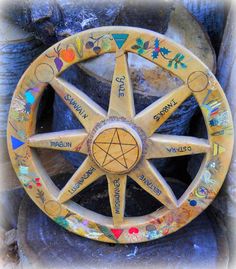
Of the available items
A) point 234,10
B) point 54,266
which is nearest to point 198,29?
point 234,10

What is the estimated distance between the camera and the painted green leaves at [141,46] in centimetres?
91

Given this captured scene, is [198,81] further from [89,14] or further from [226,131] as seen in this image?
[89,14]

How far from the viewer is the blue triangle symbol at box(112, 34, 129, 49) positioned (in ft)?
3.01

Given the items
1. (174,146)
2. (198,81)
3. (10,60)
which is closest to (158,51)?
(198,81)

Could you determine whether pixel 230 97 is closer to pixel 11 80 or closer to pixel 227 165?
pixel 227 165

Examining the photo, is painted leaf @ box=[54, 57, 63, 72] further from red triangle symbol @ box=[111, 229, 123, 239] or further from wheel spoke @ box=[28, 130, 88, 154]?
red triangle symbol @ box=[111, 229, 123, 239]

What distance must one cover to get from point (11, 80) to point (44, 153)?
0.80 feet

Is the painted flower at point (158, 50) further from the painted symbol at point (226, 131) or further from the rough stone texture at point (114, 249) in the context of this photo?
the rough stone texture at point (114, 249)

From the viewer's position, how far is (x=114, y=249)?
3.67 feet

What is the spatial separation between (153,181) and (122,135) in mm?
138

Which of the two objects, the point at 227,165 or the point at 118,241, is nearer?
the point at 227,165

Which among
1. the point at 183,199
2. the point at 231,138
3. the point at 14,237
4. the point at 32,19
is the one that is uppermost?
the point at 32,19

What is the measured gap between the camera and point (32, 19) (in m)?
1.12

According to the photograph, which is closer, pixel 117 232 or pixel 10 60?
pixel 117 232
